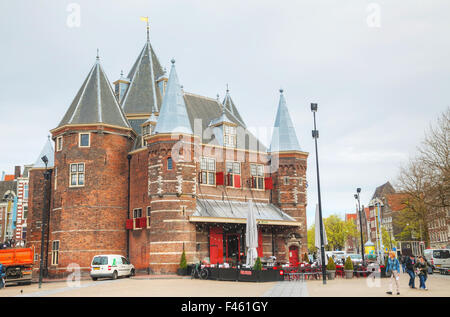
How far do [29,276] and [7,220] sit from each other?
4845 centimetres

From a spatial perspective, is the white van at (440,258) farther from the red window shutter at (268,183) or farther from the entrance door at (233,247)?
the entrance door at (233,247)

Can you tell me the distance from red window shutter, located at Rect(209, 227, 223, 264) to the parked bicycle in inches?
197

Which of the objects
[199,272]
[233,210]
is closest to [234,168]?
[233,210]

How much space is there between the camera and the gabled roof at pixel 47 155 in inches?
1518

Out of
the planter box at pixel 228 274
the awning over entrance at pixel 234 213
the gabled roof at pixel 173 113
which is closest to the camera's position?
the planter box at pixel 228 274

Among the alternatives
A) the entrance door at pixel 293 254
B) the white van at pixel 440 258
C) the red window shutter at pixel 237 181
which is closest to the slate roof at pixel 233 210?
the red window shutter at pixel 237 181

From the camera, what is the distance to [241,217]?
33.5 m

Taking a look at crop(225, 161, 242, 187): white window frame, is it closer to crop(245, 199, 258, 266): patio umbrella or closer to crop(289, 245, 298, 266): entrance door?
crop(289, 245, 298, 266): entrance door

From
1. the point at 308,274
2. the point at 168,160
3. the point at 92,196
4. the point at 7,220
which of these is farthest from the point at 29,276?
the point at 7,220

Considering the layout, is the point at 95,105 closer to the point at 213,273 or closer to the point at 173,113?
the point at 173,113

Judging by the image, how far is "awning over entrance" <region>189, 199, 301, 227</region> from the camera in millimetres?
31250

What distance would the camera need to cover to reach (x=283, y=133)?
129ft

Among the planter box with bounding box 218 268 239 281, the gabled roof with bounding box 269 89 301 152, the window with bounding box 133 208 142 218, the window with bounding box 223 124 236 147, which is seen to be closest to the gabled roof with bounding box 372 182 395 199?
the gabled roof with bounding box 269 89 301 152
